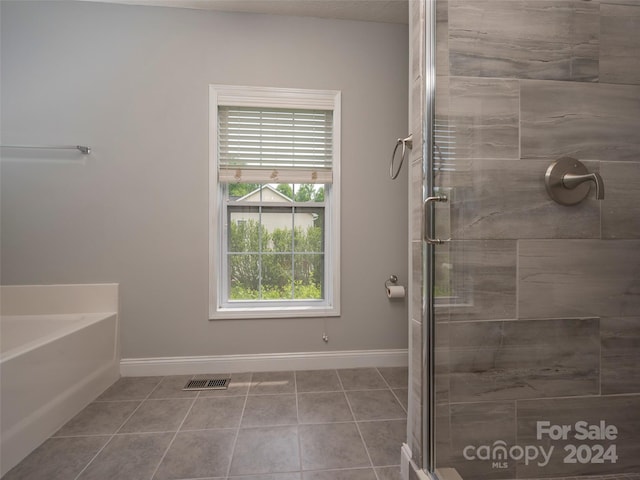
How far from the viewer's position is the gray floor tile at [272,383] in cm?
181

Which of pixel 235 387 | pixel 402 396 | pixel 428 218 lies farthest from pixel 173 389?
pixel 428 218

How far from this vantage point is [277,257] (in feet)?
7.32

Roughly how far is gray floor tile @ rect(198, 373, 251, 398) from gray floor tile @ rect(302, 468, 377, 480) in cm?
75

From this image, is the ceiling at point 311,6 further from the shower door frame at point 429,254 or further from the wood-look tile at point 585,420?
the wood-look tile at point 585,420

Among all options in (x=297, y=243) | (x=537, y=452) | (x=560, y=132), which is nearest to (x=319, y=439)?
(x=537, y=452)

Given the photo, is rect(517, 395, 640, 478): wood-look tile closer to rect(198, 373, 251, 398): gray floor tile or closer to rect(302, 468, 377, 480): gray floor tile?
rect(302, 468, 377, 480): gray floor tile

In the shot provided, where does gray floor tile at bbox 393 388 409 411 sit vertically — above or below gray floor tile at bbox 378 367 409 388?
above

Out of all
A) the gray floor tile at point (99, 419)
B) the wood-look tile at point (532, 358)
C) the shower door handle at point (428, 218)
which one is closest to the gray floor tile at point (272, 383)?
the gray floor tile at point (99, 419)

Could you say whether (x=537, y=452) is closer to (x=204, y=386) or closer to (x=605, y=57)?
(x=605, y=57)

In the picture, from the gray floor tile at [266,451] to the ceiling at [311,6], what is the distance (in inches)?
100

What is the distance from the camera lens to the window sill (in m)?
2.07

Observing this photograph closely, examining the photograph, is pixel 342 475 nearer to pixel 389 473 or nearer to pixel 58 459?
pixel 389 473

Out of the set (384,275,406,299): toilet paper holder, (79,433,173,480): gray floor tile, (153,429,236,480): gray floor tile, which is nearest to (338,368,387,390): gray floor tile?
(384,275,406,299): toilet paper holder

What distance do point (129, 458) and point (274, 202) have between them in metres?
1.59
